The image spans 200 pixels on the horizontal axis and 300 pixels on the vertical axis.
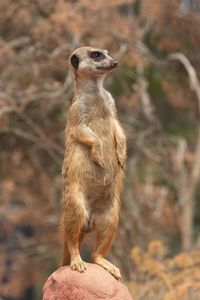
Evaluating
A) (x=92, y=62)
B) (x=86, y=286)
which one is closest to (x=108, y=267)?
(x=86, y=286)

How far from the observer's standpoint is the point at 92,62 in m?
5.38

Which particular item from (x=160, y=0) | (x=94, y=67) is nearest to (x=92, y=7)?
(x=160, y=0)

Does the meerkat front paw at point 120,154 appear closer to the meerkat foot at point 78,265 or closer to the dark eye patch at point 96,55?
the dark eye patch at point 96,55

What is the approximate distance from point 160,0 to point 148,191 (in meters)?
3.97

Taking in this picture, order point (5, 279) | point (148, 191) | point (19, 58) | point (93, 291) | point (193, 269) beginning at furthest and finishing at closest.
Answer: point (5, 279) → point (148, 191) → point (19, 58) → point (193, 269) → point (93, 291)

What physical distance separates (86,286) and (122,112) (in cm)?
904

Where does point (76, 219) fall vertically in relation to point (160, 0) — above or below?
above

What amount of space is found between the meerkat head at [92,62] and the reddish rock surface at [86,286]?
1.33 meters

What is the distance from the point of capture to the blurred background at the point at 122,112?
11.3 meters

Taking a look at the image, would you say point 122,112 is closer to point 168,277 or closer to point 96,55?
point 168,277

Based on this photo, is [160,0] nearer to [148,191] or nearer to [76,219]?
[148,191]

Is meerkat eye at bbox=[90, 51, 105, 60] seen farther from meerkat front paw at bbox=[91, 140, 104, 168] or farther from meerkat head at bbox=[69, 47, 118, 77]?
meerkat front paw at bbox=[91, 140, 104, 168]

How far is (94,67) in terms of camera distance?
5383 mm

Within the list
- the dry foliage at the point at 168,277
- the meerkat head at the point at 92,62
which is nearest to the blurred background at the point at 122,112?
the dry foliage at the point at 168,277
